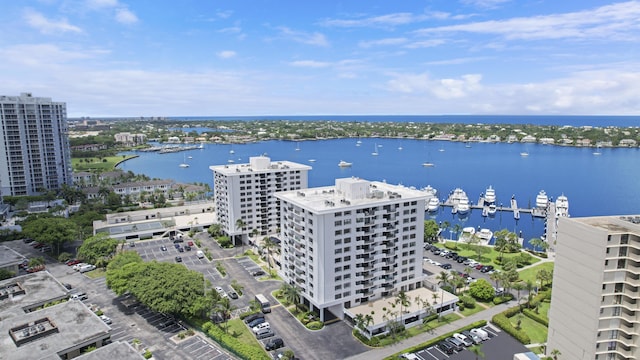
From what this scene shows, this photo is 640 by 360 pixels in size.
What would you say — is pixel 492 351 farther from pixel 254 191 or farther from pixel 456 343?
pixel 254 191

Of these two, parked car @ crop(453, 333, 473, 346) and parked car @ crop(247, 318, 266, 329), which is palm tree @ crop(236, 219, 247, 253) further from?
parked car @ crop(453, 333, 473, 346)

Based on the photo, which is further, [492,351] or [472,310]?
[472,310]

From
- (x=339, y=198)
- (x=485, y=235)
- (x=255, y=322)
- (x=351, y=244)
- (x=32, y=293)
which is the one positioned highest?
(x=339, y=198)

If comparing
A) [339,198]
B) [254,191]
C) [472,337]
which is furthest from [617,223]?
[254,191]

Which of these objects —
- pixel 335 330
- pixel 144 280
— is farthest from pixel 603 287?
pixel 144 280

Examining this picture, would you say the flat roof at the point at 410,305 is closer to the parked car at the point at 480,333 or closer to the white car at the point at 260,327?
the parked car at the point at 480,333

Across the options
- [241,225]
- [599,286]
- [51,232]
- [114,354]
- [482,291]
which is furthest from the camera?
[241,225]
